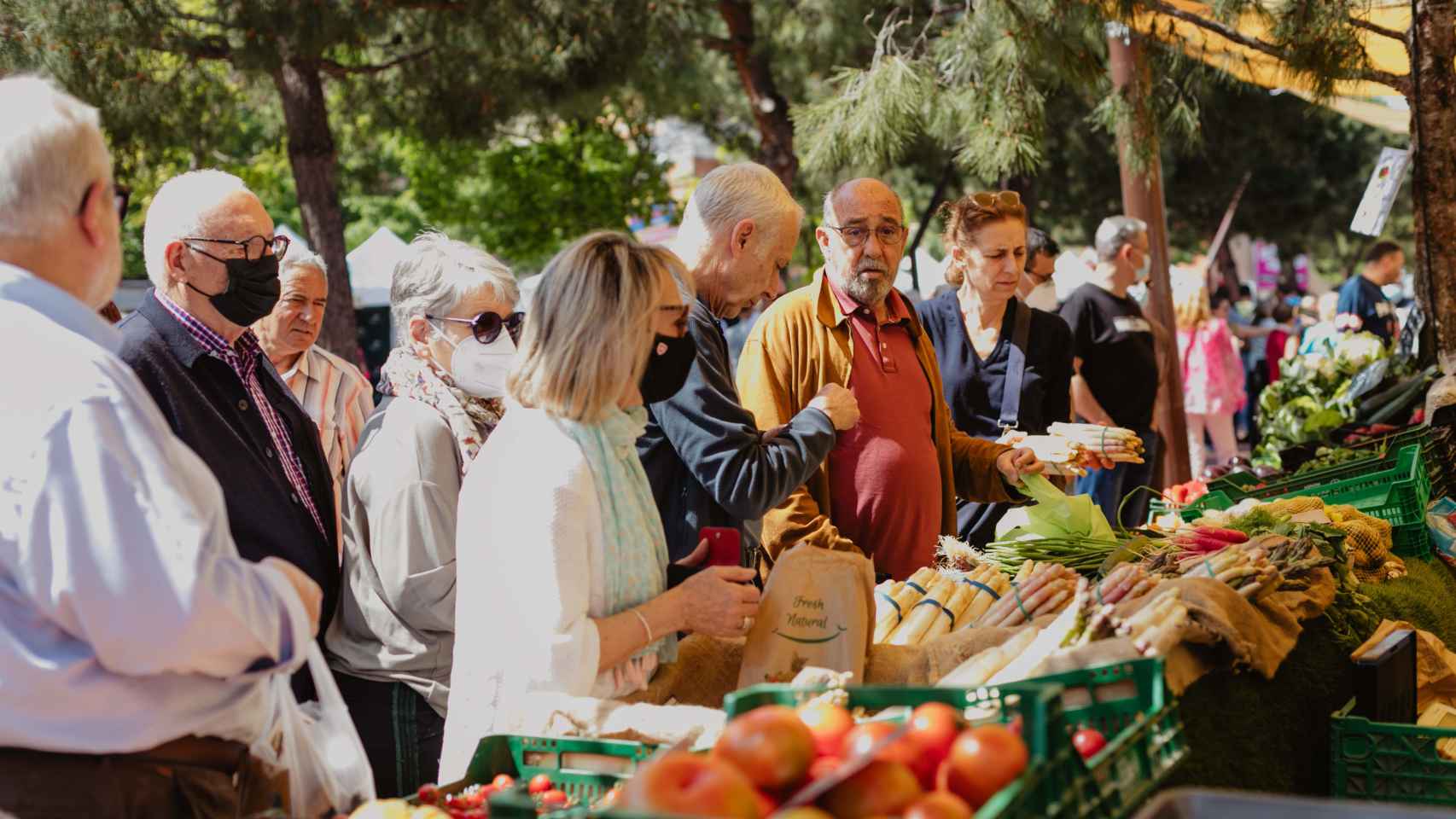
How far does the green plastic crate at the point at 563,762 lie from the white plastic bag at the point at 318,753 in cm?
15

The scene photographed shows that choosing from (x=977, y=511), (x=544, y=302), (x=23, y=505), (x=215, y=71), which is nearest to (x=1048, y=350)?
(x=977, y=511)

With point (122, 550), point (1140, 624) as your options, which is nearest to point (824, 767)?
point (122, 550)

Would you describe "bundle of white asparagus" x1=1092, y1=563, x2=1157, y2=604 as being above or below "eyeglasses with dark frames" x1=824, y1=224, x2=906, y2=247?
below

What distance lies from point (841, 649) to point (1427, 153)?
15.3 feet

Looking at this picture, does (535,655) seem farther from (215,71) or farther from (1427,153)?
(215,71)

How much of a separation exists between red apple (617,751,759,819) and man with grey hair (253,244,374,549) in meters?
2.98

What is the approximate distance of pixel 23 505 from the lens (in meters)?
1.91

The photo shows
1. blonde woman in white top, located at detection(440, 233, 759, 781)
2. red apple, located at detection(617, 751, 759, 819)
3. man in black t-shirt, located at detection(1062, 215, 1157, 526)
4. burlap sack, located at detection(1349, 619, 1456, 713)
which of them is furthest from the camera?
man in black t-shirt, located at detection(1062, 215, 1157, 526)

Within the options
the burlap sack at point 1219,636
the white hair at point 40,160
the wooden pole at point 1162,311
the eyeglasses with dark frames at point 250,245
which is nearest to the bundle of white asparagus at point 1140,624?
the burlap sack at point 1219,636

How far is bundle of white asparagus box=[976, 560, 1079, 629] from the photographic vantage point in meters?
3.54

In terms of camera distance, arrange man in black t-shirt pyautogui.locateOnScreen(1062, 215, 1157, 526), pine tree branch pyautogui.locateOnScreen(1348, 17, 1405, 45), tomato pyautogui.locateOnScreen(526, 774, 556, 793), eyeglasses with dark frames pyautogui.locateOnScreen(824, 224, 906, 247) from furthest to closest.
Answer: man in black t-shirt pyautogui.locateOnScreen(1062, 215, 1157, 526)
pine tree branch pyautogui.locateOnScreen(1348, 17, 1405, 45)
eyeglasses with dark frames pyautogui.locateOnScreen(824, 224, 906, 247)
tomato pyautogui.locateOnScreen(526, 774, 556, 793)

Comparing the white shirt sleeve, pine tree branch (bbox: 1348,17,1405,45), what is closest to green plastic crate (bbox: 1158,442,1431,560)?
pine tree branch (bbox: 1348,17,1405,45)

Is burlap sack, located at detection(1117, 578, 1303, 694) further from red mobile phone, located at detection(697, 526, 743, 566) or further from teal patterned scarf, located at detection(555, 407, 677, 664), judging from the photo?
teal patterned scarf, located at detection(555, 407, 677, 664)

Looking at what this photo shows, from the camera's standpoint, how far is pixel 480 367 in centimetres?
347
